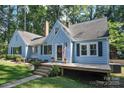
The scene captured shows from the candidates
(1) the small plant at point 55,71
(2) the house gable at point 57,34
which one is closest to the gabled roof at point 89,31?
(2) the house gable at point 57,34

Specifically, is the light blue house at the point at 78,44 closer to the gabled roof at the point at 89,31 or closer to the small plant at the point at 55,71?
the gabled roof at the point at 89,31

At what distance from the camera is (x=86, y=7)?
116ft

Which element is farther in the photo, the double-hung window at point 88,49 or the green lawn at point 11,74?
the double-hung window at point 88,49

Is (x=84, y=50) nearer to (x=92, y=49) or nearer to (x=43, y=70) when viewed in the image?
(x=92, y=49)

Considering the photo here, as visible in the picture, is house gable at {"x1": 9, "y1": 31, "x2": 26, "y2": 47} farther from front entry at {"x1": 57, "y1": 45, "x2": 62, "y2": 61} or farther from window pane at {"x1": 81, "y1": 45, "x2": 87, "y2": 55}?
window pane at {"x1": 81, "y1": 45, "x2": 87, "y2": 55}

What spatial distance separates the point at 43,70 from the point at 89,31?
6470 millimetres

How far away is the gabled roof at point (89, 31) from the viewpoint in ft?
53.6

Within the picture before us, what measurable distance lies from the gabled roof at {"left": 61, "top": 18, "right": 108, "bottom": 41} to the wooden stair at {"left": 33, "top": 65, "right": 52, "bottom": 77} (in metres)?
4.59

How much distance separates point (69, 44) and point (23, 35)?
11.0 m

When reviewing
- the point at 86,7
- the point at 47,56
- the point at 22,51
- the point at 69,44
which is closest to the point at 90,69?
the point at 69,44

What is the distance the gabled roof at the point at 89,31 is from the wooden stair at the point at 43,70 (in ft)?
15.1

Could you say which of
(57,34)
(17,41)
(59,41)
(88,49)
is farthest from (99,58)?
(17,41)
